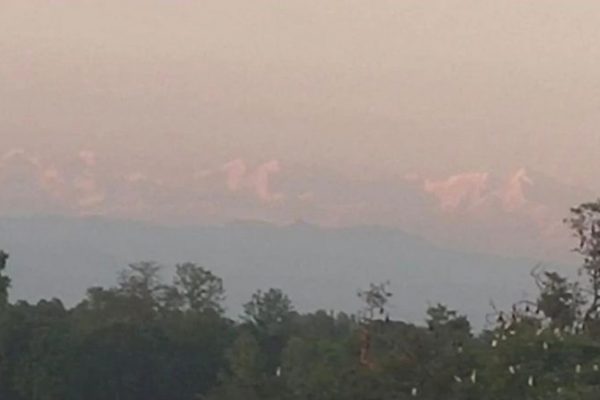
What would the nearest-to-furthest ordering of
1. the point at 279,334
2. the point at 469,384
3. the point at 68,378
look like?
1. the point at 469,384
2. the point at 68,378
3. the point at 279,334

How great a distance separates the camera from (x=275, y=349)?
64500 millimetres

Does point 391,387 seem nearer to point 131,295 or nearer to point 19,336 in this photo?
point 19,336

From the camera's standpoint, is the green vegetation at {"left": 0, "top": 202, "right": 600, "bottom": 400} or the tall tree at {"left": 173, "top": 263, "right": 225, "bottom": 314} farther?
the tall tree at {"left": 173, "top": 263, "right": 225, "bottom": 314}

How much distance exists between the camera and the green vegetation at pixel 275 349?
3061 cm

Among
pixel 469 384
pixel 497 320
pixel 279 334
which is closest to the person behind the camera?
pixel 469 384

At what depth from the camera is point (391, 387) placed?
3189cm

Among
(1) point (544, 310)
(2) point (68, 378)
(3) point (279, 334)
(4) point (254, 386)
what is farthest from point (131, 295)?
(1) point (544, 310)

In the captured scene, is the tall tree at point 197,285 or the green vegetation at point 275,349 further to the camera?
the tall tree at point 197,285

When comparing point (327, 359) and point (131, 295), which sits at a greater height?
point (131, 295)

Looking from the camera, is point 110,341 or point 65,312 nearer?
point 110,341

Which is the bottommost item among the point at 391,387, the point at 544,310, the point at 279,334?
the point at 391,387

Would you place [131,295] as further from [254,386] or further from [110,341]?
[254,386]

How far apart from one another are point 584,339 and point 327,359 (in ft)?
31.8

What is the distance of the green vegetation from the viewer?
30609 mm
